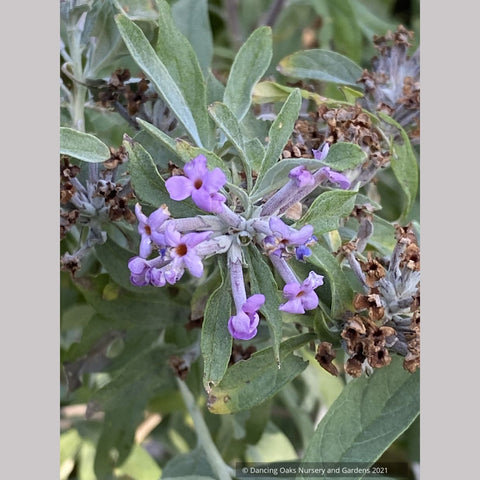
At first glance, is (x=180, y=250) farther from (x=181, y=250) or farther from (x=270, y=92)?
(x=270, y=92)

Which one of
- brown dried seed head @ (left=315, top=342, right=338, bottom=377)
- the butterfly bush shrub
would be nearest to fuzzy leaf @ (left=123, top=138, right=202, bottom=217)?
the butterfly bush shrub

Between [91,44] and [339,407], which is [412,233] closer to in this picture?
[339,407]

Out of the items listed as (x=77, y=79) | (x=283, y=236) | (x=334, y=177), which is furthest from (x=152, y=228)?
(x=77, y=79)

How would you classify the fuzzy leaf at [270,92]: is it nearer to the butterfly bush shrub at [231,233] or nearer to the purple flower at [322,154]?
the butterfly bush shrub at [231,233]

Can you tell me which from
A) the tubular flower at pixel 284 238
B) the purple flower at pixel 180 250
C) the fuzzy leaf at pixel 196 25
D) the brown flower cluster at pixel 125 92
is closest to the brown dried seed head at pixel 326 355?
the tubular flower at pixel 284 238

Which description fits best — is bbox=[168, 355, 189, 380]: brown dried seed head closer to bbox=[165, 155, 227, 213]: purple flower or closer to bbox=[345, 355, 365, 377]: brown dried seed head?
bbox=[345, 355, 365, 377]: brown dried seed head

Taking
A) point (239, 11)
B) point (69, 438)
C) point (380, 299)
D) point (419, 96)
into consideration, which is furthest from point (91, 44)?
point (239, 11)
